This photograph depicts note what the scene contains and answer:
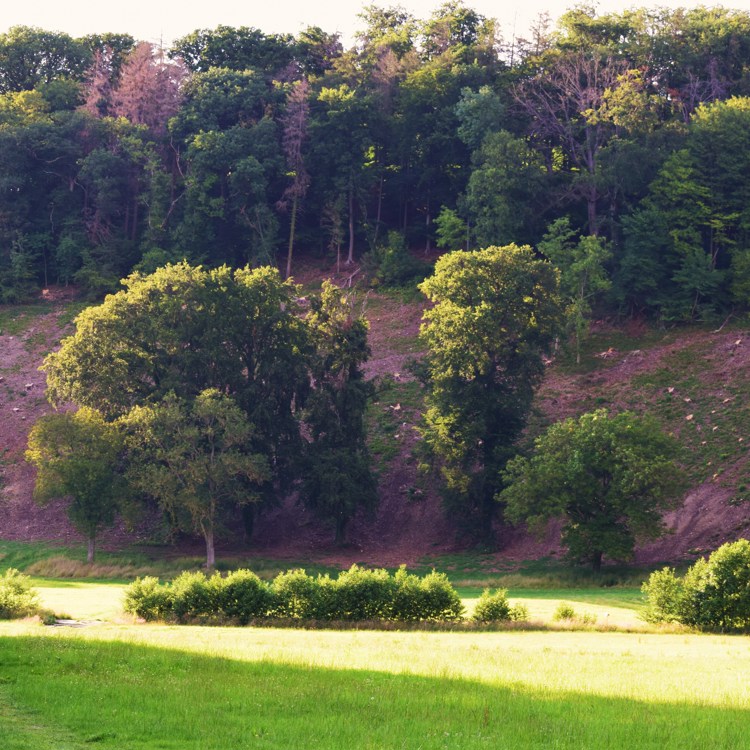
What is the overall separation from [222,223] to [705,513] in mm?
49742

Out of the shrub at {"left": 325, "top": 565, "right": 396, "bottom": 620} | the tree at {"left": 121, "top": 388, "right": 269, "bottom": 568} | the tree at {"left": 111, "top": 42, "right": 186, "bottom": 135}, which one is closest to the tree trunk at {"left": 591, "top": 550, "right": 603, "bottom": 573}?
the tree at {"left": 121, "top": 388, "right": 269, "bottom": 568}

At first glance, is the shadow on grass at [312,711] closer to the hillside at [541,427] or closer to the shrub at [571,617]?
the shrub at [571,617]

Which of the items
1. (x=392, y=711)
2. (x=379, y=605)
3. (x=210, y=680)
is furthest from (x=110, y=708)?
(x=379, y=605)

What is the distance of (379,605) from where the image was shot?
37.0 meters

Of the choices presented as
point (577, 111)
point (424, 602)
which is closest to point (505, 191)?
point (577, 111)

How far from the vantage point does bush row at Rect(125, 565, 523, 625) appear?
121 feet

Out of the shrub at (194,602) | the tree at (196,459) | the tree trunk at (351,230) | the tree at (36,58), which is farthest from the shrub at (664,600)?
the tree at (36,58)

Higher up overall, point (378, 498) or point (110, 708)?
point (110, 708)

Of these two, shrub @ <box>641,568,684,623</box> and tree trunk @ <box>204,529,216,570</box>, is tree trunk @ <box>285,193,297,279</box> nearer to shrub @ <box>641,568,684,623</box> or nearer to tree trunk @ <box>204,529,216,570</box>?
tree trunk @ <box>204,529,216,570</box>

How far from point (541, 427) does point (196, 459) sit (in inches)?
845

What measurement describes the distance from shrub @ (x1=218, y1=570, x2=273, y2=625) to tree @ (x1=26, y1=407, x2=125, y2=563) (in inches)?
A: 950

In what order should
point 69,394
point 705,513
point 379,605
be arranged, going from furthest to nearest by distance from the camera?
point 69,394 → point 705,513 → point 379,605

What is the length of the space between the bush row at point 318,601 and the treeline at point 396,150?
1655 inches

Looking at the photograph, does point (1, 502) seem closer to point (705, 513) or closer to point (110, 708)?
point (705, 513)
